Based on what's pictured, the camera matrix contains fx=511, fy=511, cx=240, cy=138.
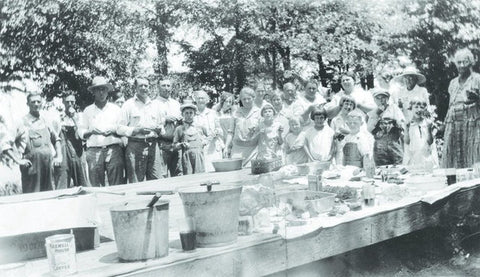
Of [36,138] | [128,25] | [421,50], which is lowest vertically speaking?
[36,138]

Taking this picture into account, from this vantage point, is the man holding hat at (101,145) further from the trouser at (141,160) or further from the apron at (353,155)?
the apron at (353,155)

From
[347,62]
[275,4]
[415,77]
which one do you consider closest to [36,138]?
[415,77]

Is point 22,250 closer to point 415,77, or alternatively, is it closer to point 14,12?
point 415,77

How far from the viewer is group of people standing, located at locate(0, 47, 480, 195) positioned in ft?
18.3

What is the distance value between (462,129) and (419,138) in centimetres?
51

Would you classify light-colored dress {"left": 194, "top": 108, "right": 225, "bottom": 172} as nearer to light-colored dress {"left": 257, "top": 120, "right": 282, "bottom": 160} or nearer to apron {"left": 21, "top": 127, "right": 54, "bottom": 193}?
light-colored dress {"left": 257, "top": 120, "right": 282, "bottom": 160}

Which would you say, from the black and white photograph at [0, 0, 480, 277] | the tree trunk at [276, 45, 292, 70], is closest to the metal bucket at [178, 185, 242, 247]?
the black and white photograph at [0, 0, 480, 277]

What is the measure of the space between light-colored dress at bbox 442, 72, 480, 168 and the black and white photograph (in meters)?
0.02

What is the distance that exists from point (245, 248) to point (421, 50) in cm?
746

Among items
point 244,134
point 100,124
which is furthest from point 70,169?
point 244,134

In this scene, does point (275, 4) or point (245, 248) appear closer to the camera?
point (245, 248)

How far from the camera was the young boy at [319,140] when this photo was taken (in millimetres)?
5684

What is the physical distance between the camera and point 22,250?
2443 millimetres

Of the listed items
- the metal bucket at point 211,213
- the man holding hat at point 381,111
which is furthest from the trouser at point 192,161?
the metal bucket at point 211,213
